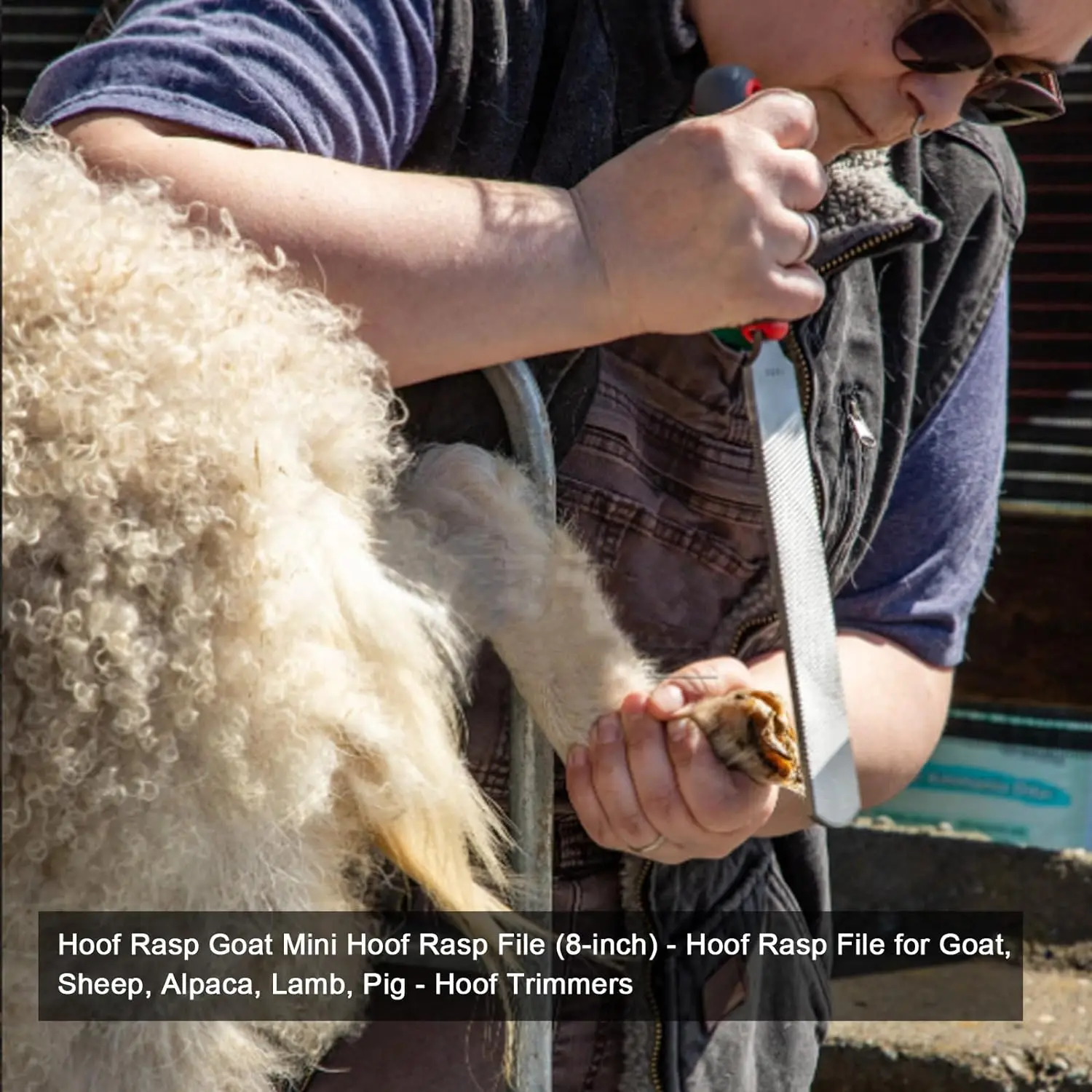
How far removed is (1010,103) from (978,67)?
122 millimetres

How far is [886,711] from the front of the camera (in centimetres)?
125

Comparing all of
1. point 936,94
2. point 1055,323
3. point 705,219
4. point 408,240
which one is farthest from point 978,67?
point 1055,323

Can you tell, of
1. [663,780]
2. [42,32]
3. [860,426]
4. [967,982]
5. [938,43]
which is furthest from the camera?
[967,982]

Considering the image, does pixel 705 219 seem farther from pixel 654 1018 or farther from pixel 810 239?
pixel 654 1018

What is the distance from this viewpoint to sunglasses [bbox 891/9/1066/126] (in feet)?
3.45

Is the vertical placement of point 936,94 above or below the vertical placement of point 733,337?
above

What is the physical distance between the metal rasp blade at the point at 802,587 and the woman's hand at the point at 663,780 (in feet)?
0.15

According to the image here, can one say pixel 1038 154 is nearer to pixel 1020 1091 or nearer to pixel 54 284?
pixel 1020 1091

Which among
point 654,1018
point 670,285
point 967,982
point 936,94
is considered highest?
point 936,94

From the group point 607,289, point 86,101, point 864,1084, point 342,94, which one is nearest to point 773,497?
point 607,289

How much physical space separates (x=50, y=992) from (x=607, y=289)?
0.49 metres

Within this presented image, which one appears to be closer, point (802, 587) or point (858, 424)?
point (802, 587)

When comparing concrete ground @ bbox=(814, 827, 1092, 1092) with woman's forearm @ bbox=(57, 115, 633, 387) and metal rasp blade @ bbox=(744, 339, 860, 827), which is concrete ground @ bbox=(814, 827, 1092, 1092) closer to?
metal rasp blade @ bbox=(744, 339, 860, 827)

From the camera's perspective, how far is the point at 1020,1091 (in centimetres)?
212
